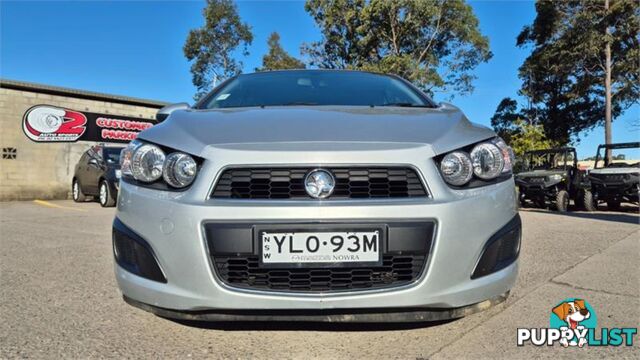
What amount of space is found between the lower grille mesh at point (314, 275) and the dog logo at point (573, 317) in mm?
949

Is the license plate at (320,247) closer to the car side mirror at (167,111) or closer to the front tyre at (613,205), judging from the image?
the car side mirror at (167,111)

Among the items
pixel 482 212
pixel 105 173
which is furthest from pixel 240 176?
pixel 105 173

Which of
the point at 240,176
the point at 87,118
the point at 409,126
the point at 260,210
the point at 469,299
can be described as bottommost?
the point at 469,299

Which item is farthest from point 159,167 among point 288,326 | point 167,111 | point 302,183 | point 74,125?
point 74,125

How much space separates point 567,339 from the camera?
2.06 meters

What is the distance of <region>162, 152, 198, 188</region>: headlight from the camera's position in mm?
1701

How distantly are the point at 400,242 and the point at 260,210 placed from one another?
20.2 inches

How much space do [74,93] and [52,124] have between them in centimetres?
116

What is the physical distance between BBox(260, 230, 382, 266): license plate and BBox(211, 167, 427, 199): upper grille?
0.15 meters

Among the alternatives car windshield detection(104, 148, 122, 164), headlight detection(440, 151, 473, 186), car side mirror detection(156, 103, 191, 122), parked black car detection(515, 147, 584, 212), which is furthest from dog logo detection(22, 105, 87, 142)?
headlight detection(440, 151, 473, 186)

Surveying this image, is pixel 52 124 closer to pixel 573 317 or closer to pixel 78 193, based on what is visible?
pixel 78 193

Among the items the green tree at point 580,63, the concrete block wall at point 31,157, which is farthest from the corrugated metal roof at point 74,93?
the green tree at point 580,63

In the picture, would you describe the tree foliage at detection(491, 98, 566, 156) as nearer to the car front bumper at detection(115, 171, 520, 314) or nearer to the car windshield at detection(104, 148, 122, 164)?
the car windshield at detection(104, 148, 122, 164)

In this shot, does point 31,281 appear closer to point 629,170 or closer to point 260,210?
point 260,210
